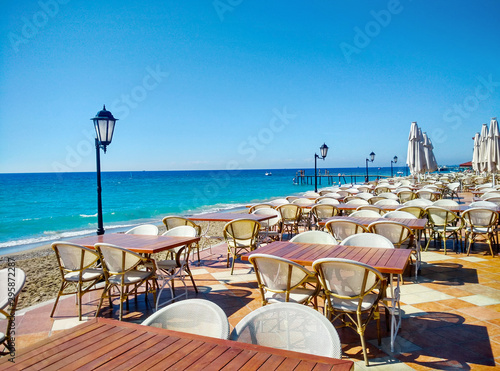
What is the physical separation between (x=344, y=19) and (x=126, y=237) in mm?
8271

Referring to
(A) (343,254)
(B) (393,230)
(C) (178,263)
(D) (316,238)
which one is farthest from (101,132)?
(B) (393,230)

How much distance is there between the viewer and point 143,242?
3.41m

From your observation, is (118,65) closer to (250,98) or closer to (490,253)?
(490,253)

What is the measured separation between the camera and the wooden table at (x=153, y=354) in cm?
112

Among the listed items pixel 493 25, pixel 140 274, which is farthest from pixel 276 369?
pixel 493 25

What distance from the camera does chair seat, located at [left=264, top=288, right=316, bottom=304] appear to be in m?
2.45

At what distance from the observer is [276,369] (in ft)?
3.52

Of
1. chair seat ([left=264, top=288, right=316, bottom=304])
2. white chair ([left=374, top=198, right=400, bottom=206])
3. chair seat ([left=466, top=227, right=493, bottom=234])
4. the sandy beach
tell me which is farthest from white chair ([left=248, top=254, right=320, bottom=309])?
white chair ([left=374, top=198, right=400, bottom=206])

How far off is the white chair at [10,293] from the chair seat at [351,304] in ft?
6.72

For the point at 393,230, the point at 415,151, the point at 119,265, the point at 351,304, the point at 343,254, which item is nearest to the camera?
the point at 351,304

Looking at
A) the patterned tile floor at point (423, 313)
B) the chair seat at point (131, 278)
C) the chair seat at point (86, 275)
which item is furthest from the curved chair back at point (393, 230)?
the chair seat at point (86, 275)

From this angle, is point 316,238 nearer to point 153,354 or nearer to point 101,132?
point 153,354

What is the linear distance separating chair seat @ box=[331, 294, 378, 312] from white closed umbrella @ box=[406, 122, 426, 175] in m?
9.44

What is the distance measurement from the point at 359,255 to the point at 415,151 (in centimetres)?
942
